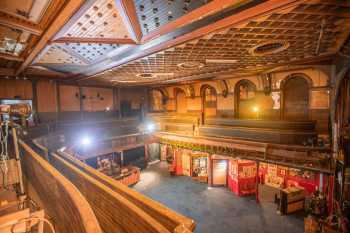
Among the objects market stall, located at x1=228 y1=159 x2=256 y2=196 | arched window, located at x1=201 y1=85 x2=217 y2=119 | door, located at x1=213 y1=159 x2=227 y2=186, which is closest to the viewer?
market stall, located at x1=228 y1=159 x2=256 y2=196

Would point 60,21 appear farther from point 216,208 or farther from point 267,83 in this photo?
point 216,208

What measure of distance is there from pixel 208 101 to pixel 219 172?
18.6ft

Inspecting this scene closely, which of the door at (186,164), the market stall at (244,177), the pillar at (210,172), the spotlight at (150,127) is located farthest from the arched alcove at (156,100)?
the market stall at (244,177)

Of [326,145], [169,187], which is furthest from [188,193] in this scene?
[326,145]

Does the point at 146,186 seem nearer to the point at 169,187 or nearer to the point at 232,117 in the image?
the point at 169,187

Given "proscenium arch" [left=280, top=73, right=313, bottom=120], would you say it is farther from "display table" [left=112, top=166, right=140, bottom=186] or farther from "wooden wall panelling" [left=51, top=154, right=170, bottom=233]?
"display table" [left=112, top=166, right=140, bottom=186]

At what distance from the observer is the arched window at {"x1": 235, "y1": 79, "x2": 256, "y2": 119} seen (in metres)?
9.95

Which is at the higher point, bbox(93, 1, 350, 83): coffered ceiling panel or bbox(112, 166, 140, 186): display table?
bbox(93, 1, 350, 83): coffered ceiling panel

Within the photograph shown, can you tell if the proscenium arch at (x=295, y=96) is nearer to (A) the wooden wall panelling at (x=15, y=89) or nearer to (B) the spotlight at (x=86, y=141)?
(B) the spotlight at (x=86, y=141)

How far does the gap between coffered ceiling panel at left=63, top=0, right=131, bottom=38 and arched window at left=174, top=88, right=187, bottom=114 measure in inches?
448

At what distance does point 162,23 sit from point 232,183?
1232 cm

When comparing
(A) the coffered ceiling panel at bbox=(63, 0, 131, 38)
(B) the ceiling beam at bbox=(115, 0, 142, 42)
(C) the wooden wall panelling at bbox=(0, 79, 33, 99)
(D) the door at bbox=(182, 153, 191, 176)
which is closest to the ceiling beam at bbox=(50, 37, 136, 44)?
(A) the coffered ceiling panel at bbox=(63, 0, 131, 38)

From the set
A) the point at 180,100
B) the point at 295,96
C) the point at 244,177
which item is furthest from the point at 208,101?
the point at 244,177

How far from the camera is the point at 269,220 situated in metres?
8.72
